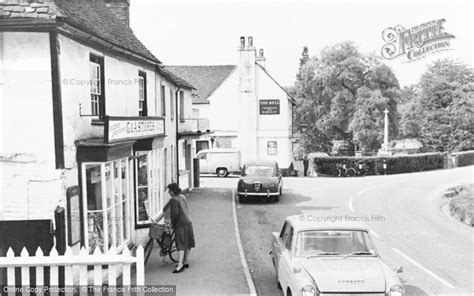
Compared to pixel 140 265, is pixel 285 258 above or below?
below

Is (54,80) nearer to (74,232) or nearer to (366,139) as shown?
(74,232)

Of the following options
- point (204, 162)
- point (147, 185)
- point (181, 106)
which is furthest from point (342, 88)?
point (147, 185)

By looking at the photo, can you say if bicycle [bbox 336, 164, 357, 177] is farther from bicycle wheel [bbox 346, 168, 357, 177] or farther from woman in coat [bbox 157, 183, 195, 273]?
woman in coat [bbox 157, 183, 195, 273]

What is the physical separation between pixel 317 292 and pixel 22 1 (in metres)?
7.06

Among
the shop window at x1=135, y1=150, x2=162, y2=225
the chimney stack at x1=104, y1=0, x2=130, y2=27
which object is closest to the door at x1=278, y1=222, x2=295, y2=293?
the shop window at x1=135, y1=150, x2=162, y2=225

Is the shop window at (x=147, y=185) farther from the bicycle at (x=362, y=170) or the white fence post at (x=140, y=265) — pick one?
the bicycle at (x=362, y=170)

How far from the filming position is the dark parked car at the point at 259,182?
826 inches

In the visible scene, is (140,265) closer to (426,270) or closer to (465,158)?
(426,270)

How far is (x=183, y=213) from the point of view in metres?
10.7

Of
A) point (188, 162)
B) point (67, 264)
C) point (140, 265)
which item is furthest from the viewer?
point (188, 162)

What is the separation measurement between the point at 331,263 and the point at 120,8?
39.7 feet

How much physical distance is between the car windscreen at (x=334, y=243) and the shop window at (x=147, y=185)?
570 centimetres

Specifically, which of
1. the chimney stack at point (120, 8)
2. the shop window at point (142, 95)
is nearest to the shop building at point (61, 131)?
the shop window at point (142, 95)

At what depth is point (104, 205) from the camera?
33.6ft
